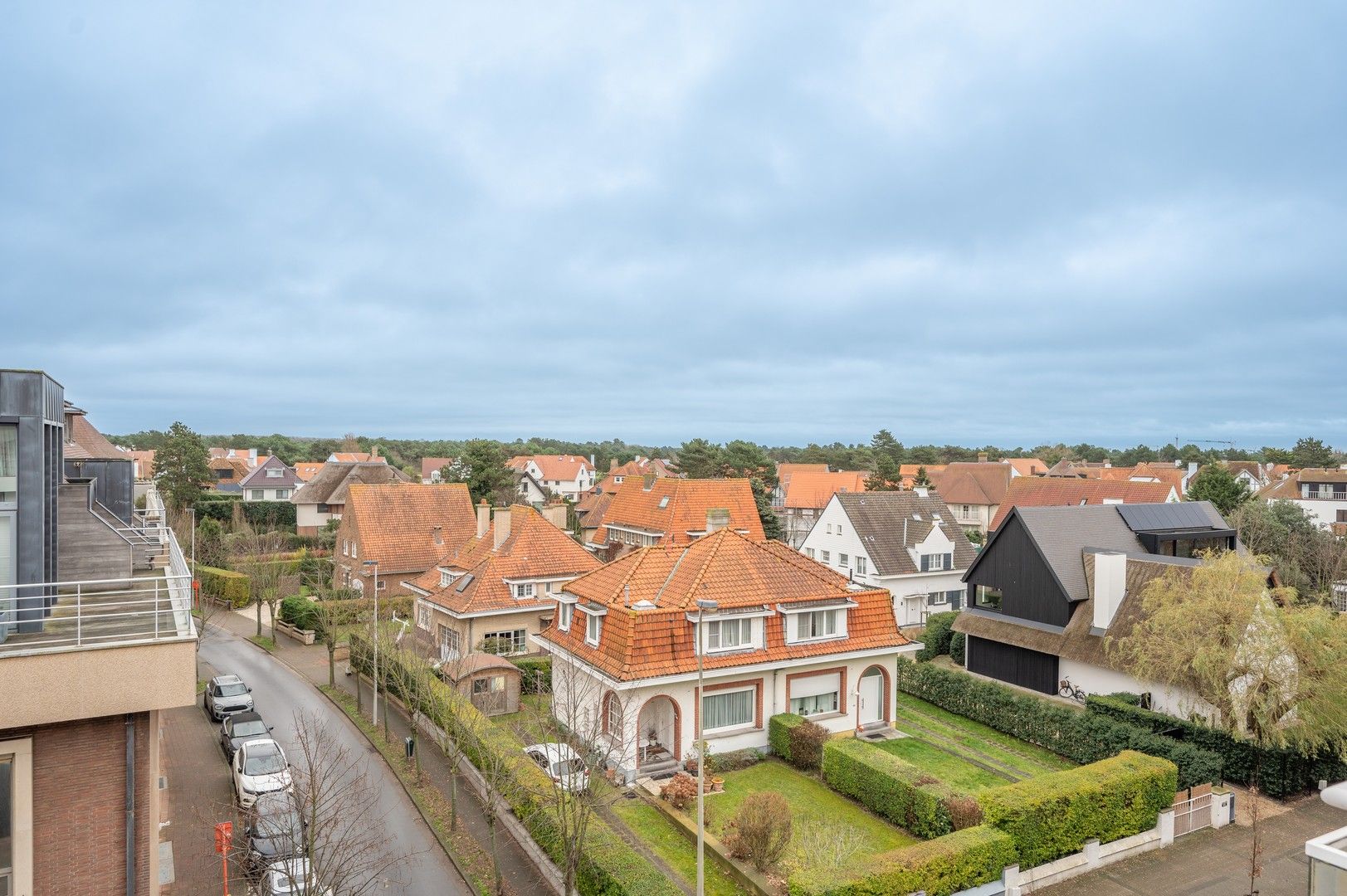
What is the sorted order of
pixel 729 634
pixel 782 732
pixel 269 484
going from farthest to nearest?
pixel 269 484 < pixel 729 634 < pixel 782 732

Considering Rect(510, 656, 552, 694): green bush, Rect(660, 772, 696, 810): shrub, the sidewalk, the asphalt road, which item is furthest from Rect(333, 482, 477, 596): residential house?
Rect(660, 772, 696, 810): shrub

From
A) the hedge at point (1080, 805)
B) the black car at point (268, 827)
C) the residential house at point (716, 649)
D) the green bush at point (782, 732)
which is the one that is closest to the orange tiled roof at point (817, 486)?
the residential house at point (716, 649)

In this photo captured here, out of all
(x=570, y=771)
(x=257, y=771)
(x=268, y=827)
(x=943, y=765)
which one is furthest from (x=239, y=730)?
(x=943, y=765)

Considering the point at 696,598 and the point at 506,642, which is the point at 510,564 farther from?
the point at 696,598

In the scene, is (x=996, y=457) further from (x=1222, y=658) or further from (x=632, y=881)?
(x=632, y=881)

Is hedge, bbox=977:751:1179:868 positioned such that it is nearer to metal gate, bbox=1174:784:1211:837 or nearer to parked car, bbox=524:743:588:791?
metal gate, bbox=1174:784:1211:837

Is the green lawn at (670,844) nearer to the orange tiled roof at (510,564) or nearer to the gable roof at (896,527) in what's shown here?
the orange tiled roof at (510,564)

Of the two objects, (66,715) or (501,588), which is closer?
(66,715)
